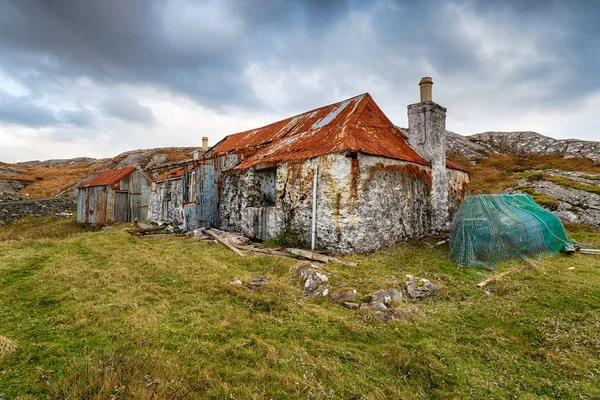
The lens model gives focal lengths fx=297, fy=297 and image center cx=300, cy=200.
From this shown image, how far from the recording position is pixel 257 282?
6.47 m

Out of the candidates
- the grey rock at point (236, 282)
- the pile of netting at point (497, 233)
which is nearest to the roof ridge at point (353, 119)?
the pile of netting at point (497, 233)

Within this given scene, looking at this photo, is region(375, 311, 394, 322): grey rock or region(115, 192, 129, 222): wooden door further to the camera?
region(115, 192, 129, 222): wooden door

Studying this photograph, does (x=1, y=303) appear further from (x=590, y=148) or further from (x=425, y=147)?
(x=590, y=148)

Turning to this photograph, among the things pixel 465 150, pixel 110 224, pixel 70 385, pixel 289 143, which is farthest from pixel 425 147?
pixel 465 150

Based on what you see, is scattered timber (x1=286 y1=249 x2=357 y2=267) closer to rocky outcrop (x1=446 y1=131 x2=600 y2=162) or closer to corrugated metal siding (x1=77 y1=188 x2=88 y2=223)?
corrugated metal siding (x1=77 y1=188 x2=88 y2=223)

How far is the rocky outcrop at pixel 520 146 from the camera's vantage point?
33.3m

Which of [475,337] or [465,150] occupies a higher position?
[465,150]

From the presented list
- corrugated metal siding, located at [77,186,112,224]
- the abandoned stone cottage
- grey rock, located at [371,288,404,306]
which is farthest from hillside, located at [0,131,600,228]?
grey rock, located at [371,288,404,306]

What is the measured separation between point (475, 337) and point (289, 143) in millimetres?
9942

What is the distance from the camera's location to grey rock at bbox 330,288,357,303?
566cm

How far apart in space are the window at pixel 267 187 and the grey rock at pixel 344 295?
7042 millimetres

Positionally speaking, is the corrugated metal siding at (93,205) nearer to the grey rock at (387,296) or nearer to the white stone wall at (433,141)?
the white stone wall at (433,141)

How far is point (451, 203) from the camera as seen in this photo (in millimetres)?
13078

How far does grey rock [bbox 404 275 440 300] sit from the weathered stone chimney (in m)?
6.16
